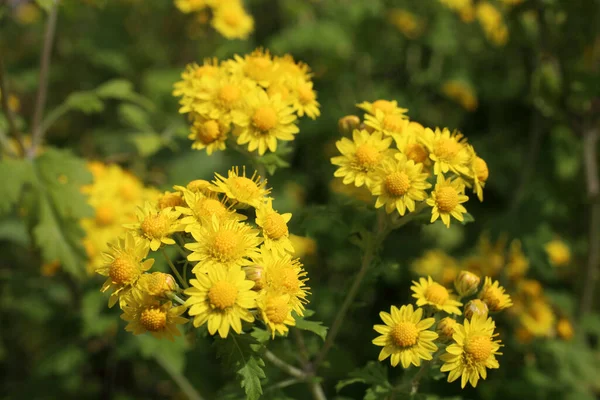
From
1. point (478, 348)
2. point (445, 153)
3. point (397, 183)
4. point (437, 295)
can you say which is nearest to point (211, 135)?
point (397, 183)

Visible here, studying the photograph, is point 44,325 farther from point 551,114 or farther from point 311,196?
point 551,114

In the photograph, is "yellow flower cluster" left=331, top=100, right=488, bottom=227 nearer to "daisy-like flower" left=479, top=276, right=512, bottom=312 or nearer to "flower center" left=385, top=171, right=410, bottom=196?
"flower center" left=385, top=171, right=410, bottom=196

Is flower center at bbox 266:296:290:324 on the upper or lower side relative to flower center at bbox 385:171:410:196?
lower

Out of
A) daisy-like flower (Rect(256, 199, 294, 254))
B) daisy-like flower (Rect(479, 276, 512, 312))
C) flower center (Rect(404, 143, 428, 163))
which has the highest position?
flower center (Rect(404, 143, 428, 163))

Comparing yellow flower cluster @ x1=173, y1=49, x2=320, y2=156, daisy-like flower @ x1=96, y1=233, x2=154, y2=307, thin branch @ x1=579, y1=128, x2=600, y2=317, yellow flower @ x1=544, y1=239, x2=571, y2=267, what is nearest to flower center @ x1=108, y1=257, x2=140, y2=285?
daisy-like flower @ x1=96, y1=233, x2=154, y2=307

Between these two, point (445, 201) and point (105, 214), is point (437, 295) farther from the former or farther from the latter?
point (105, 214)

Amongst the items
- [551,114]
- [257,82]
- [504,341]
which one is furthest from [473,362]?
[551,114]
